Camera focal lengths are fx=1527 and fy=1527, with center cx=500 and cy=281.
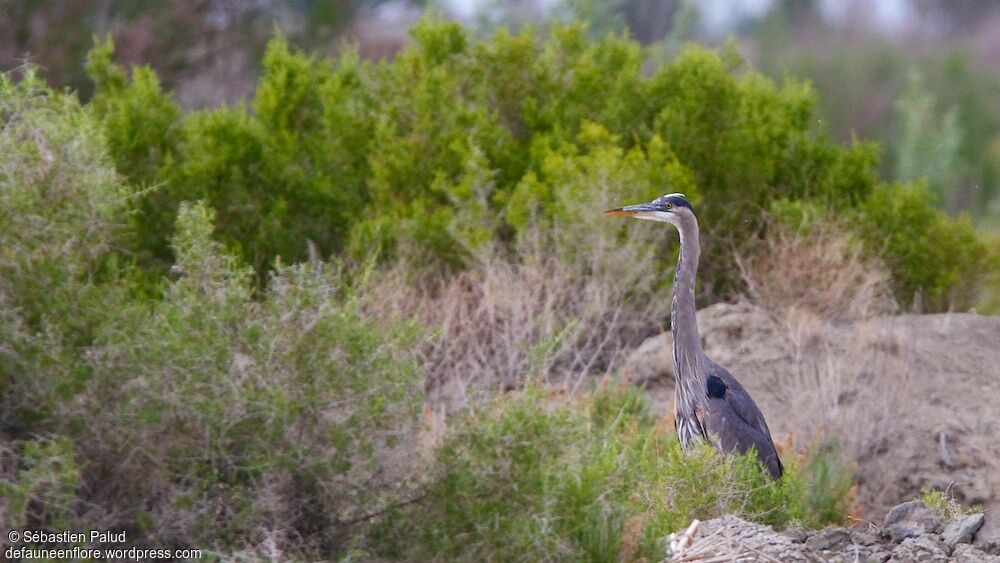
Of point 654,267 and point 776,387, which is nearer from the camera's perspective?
point 776,387

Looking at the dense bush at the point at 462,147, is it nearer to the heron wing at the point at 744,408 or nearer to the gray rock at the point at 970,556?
the heron wing at the point at 744,408

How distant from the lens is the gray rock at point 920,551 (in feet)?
19.6

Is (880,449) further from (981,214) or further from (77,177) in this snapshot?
(981,214)

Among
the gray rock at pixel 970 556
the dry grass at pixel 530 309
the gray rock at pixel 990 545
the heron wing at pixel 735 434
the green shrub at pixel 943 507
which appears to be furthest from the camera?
the dry grass at pixel 530 309

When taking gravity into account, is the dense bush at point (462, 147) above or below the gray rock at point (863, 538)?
above

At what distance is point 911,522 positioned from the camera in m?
6.41

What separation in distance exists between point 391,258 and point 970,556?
Answer: 542cm

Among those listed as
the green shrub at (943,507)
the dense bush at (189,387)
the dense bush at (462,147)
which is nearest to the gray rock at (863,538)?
the green shrub at (943,507)

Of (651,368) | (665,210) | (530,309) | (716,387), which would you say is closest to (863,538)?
(716,387)

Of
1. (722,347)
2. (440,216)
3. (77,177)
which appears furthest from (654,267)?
(77,177)

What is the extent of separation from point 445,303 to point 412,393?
4.06 metres

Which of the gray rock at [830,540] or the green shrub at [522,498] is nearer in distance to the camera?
the green shrub at [522,498]

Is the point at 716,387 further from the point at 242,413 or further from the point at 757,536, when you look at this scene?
the point at 242,413

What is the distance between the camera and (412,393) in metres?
5.73
